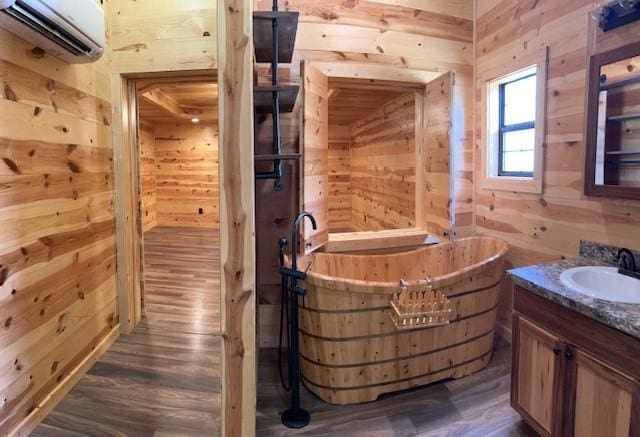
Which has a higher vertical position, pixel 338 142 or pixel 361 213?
pixel 338 142

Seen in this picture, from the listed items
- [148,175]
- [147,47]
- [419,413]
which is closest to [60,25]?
[147,47]

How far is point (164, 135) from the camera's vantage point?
7215 mm

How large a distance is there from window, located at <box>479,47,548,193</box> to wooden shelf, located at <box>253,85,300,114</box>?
1642 millimetres

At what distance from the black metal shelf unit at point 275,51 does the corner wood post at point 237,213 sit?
510 millimetres

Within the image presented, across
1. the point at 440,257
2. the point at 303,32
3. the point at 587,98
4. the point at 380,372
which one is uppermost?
the point at 303,32

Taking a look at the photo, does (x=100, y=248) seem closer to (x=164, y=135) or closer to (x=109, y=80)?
(x=109, y=80)

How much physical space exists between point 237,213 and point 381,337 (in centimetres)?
115

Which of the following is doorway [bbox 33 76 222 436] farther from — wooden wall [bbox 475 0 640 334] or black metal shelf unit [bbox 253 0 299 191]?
wooden wall [bbox 475 0 640 334]

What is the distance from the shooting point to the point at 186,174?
732cm

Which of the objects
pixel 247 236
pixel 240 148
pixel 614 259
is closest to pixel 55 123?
pixel 240 148

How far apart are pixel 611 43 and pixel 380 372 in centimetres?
220

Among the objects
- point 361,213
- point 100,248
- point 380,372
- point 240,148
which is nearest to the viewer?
point 240,148

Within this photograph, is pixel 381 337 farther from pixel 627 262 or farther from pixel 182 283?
pixel 182 283

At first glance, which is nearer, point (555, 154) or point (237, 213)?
point (237, 213)
